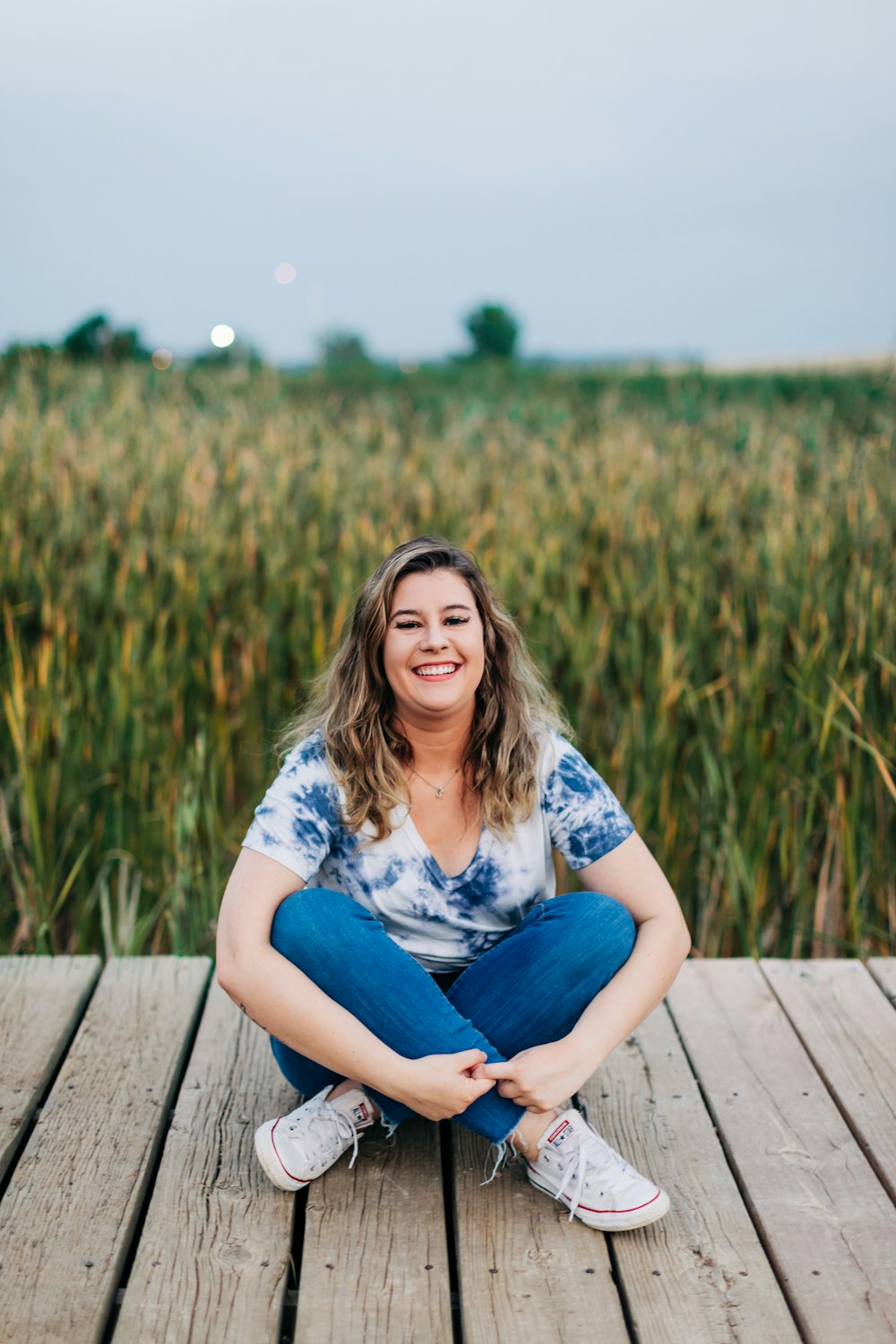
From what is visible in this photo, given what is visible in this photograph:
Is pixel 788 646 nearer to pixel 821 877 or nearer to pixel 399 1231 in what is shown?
pixel 821 877

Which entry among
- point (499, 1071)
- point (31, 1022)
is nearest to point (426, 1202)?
point (499, 1071)

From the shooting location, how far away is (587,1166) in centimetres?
141

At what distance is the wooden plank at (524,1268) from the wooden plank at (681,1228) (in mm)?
35

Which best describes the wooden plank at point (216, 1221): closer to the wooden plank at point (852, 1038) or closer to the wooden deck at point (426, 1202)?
the wooden deck at point (426, 1202)

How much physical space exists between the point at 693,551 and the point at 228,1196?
78.3 inches

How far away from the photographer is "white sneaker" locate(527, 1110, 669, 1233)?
4.51ft

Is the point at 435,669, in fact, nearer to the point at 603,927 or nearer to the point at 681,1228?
the point at 603,927

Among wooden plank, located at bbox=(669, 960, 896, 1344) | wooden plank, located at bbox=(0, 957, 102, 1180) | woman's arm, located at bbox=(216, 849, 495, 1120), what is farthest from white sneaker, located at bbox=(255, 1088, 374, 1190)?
wooden plank, located at bbox=(669, 960, 896, 1344)

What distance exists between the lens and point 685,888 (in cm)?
248

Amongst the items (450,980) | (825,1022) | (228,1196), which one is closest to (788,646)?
(825,1022)

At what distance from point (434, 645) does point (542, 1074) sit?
0.51 m

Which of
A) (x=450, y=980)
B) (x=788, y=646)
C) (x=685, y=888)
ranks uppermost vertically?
(x=788, y=646)

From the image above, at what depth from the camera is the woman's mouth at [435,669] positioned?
149cm

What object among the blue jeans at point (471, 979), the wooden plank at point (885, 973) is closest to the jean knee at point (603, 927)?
the blue jeans at point (471, 979)
